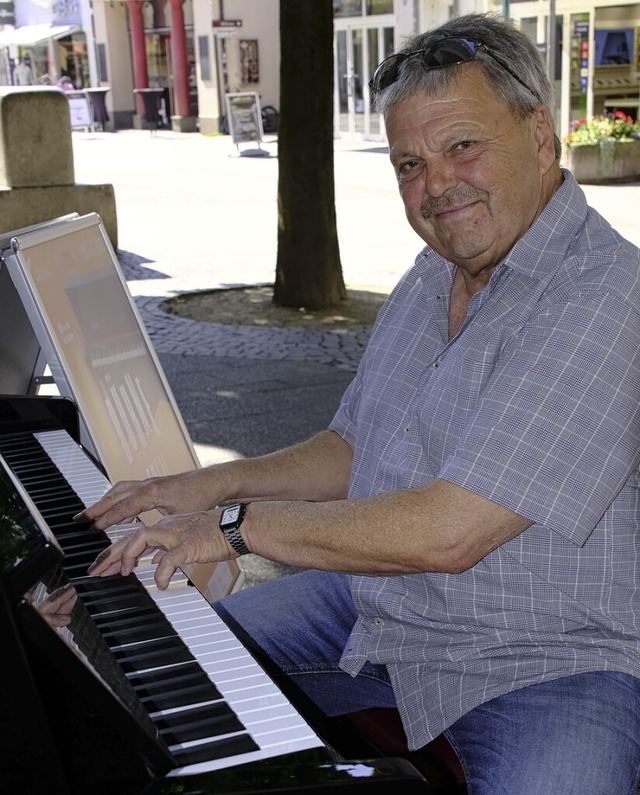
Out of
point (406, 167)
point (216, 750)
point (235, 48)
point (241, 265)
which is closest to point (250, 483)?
point (406, 167)

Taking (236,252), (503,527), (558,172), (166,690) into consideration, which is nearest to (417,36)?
(558,172)

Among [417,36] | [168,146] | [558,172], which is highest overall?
[417,36]

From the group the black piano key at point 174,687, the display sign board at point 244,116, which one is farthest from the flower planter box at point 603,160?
the black piano key at point 174,687

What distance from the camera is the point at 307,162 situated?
8.84 metres

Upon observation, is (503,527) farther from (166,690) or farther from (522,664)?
(166,690)

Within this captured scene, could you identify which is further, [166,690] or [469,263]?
[469,263]

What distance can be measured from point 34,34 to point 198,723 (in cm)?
4454

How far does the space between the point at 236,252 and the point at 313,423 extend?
5976mm

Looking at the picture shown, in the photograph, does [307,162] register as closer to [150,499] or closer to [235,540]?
[150,499]

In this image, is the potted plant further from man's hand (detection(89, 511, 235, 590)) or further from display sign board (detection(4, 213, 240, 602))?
man's hand (detection(89, 511, 235, 590))

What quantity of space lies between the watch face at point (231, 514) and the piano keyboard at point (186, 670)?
0.15 m

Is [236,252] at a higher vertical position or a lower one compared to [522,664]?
lower

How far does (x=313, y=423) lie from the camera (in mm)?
6219

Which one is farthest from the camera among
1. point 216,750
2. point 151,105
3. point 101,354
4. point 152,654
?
point 151,105
